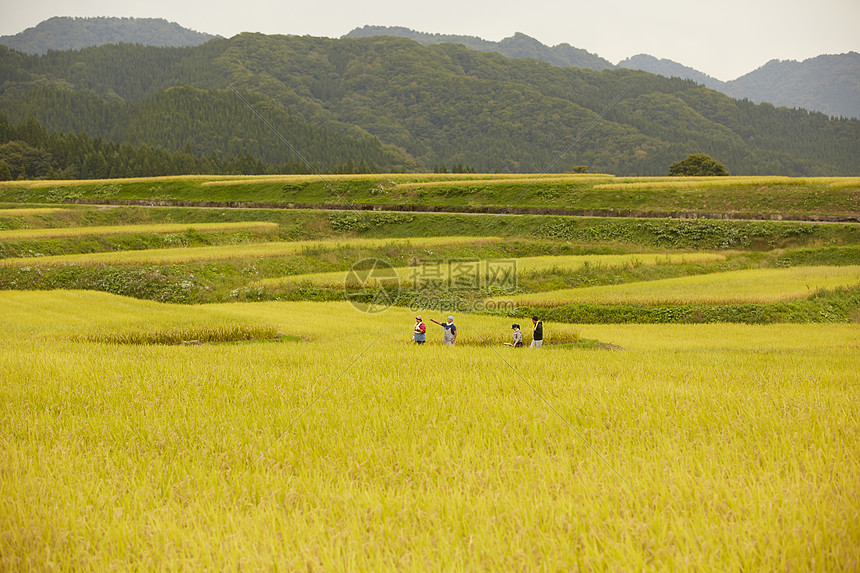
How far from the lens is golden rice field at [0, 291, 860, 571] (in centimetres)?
412

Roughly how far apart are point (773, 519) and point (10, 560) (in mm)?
6202

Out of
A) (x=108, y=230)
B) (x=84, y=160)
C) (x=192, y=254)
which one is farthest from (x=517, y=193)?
(x=84, y=160)

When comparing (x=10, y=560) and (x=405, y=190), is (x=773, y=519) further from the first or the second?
(x=405, y=190)

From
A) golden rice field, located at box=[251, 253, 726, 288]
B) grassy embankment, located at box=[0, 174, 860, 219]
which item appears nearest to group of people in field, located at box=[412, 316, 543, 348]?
golden rice field, located at box=[251, 253, 726, 288]

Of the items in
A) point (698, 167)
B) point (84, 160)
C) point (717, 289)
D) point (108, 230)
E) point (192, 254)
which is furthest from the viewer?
point (84, 160)

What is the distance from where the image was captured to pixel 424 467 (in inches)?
233

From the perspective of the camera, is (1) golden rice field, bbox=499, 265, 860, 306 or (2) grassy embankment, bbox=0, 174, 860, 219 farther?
(2) grassy embankment, bbox=0, 174, 860, 219

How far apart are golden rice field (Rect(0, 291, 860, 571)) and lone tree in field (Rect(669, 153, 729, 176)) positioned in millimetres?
114156

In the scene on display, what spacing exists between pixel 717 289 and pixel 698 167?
9425cm

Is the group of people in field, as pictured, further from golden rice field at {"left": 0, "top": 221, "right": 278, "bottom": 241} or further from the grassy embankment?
the grassy embankment

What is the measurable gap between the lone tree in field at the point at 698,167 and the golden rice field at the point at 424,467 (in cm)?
11416

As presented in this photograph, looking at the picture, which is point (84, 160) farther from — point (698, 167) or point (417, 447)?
point (417, 447)

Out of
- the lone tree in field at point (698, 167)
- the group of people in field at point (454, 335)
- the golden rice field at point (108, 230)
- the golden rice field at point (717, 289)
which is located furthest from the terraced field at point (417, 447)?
the lone tree in field at point (698, 167)

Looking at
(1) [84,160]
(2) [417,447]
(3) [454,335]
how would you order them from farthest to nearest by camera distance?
(1) [84,160], (3) [454,335], (2) [417,447]
